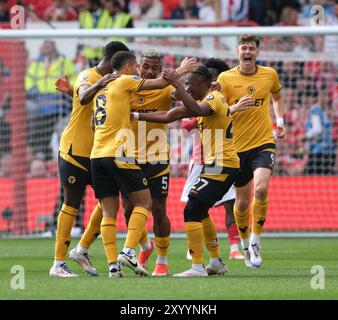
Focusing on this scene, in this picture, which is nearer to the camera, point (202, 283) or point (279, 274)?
point (202, 283)

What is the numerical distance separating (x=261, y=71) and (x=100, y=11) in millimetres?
9374

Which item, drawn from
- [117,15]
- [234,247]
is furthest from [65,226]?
[117,15]

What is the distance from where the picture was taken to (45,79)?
19.9 m

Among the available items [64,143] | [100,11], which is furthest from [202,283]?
[100,11]

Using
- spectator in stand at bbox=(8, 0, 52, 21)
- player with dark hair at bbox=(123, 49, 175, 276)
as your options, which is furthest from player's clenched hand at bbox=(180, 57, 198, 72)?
spectator in stand at bbox=(8, 0, 52, 21)

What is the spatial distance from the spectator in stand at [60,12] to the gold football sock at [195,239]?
1228cm

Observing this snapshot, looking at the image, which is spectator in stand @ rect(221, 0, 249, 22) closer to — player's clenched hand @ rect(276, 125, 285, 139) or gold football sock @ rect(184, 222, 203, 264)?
player's clenched hand @ rect(276, 125, 285, 139)

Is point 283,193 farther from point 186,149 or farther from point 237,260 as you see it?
point 237,260

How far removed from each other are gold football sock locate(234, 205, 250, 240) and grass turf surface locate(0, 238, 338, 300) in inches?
14.4

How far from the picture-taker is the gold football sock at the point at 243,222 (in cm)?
1276

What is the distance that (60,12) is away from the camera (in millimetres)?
22641

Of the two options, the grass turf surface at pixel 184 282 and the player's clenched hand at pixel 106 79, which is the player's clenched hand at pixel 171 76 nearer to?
the player's clenched hand at pixel 106 79

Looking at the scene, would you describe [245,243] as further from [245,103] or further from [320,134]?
[320,134]

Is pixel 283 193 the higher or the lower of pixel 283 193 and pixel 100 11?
the lower
